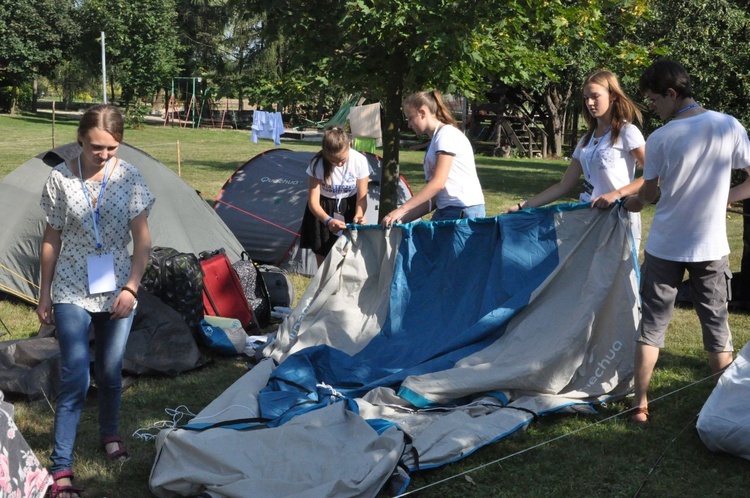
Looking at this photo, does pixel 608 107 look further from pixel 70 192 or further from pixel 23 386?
pixel 23 386

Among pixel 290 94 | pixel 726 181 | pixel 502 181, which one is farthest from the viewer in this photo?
pixel 502 181

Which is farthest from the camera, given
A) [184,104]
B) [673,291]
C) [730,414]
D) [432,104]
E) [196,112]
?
[184,104]

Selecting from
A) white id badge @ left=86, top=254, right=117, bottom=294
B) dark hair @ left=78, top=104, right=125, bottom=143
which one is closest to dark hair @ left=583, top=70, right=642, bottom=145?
dark hair @ left=78, top=104, right=125, bottom=143

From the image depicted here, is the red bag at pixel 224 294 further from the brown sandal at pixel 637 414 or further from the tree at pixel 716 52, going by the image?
the tree at pixel 716 52

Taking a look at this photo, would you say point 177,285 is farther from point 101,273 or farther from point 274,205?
point 274,205

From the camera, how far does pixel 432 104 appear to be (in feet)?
16.9

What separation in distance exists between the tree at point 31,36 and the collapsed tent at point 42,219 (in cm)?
3457

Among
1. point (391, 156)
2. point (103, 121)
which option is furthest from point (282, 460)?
point (391, 156)

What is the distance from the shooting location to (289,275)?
27.1 feet

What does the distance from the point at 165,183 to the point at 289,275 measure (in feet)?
5.42

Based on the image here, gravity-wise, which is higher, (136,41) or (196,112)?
(136,41)

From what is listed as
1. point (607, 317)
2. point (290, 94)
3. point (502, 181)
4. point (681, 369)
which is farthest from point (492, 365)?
point (502, 181)

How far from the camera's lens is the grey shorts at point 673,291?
401 centimetres

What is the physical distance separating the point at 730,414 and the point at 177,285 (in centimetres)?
383
